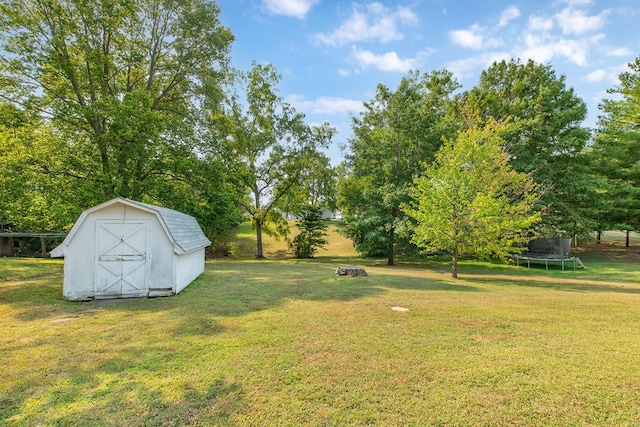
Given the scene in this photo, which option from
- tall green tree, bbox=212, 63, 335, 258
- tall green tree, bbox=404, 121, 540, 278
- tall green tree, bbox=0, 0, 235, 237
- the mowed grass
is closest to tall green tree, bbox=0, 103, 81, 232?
tall green tree, bbox=0, 0, 235, 237

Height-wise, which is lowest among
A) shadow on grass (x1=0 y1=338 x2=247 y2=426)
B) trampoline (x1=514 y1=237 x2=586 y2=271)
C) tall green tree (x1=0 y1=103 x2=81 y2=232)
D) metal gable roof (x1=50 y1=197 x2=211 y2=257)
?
shadow on grass (x1=0 y1=338 x2=247 y2=426)

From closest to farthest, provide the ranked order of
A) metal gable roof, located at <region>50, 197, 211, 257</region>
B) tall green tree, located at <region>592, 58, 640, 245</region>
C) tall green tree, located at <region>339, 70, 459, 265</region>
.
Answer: metal gable roof, located at <region>50, 197, 211, 257</region>, tall green tree, located at <region>339, 70, 459, 265</region>, tall green tree, located at <region>592, 58, 640, 245</region>

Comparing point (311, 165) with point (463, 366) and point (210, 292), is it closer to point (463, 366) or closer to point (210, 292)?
point (210, 292)

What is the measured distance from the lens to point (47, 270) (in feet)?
41.1

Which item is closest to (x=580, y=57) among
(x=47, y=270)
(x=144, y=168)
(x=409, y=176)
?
(x=409, y=176)

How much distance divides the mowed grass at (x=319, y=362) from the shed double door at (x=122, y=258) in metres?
0.91

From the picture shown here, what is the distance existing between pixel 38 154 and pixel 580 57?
2335cm


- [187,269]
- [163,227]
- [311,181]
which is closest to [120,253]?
[163,227]

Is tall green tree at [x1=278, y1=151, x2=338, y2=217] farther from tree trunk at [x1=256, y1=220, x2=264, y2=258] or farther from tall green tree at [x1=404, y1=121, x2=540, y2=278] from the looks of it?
tall green tree at [x1=404, y1=121, x2=540, y2=278]

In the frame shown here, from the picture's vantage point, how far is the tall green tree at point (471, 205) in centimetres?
1166

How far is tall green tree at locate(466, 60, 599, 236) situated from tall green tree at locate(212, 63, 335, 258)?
13.3 meters

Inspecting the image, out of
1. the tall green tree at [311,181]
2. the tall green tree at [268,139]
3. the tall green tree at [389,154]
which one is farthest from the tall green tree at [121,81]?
the tall green tree at [389,154]

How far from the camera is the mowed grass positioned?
2.98 meters

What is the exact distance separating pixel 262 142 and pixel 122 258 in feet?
54.8
